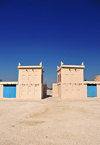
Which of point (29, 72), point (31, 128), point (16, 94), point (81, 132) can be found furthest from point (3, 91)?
point (81, 132)

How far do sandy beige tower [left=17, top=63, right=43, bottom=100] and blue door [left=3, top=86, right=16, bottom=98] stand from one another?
4.31ft

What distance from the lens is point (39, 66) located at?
21.8m

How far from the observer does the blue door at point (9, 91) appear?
2211 cm

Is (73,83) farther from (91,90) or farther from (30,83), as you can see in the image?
(30,83)

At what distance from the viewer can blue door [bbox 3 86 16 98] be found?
22.1 meters

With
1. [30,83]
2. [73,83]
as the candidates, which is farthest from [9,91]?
[73,83]

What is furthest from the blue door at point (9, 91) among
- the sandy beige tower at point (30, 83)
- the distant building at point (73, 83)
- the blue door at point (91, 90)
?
the blue door at point (91, 90)

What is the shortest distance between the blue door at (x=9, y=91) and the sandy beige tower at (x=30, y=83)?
131cm

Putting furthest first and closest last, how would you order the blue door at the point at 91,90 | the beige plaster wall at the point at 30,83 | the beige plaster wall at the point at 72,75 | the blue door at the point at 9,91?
the blue door at the point at 91,90, the blue door at the point at 9,91, the beige plaster wall at the point at 72,75, the beige plaster wall at the point at 30,83

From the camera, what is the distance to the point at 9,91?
73.7ft

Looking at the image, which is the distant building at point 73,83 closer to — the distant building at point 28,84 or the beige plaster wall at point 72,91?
the beige plaster wall at point 72,91

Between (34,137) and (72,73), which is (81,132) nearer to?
(34,137)

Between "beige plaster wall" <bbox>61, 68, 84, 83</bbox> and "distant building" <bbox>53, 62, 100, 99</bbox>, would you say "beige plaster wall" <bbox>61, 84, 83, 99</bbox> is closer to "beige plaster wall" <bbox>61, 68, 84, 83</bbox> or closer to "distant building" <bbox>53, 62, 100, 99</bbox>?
"distant building" <bbox>53, 62, 100, 99</bbox>

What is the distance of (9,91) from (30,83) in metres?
5.05
